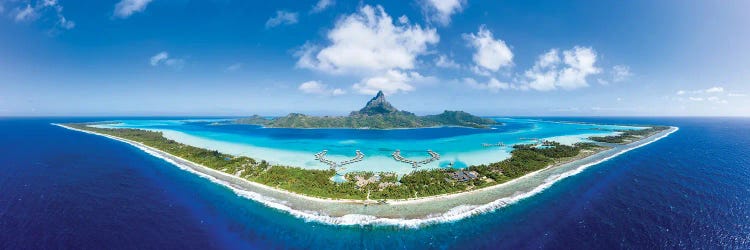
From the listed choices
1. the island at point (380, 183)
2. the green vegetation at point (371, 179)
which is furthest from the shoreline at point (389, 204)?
the green vegetation at point (371, 179)

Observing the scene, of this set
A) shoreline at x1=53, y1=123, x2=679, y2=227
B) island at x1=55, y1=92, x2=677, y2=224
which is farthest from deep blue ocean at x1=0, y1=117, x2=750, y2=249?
island at x1=55, y1=92, x2=677, y2=224

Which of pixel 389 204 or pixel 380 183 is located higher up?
pixel 380 183

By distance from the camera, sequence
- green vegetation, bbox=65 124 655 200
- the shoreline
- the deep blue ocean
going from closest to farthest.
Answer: the deep blue ocean → the shoreline → green vegetation, bbox=65 124 655 200

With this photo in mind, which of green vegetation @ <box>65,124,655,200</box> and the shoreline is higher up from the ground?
green vegetation @ <box>65,124,655,200</box>

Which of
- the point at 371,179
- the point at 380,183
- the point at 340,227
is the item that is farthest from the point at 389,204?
the point at 371,179

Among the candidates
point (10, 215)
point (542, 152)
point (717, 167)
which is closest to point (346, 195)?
point (10, 215)

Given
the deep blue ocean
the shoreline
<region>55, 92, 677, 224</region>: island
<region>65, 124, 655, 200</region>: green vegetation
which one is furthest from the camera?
<region>65, 124, 655, 200</region>: green vegetation

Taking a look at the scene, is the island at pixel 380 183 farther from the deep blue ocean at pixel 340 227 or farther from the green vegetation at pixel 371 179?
the deep blue ocean at pixel 340 227

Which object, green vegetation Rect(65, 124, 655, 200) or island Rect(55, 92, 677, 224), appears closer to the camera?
island Rect(55, 92, 677, 224)

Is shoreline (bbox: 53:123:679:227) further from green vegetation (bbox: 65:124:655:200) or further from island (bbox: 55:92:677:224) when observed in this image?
green vegetation (bbox: 65:124:655:200)

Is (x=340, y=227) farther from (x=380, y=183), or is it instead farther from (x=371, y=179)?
(x=371, y=179)
